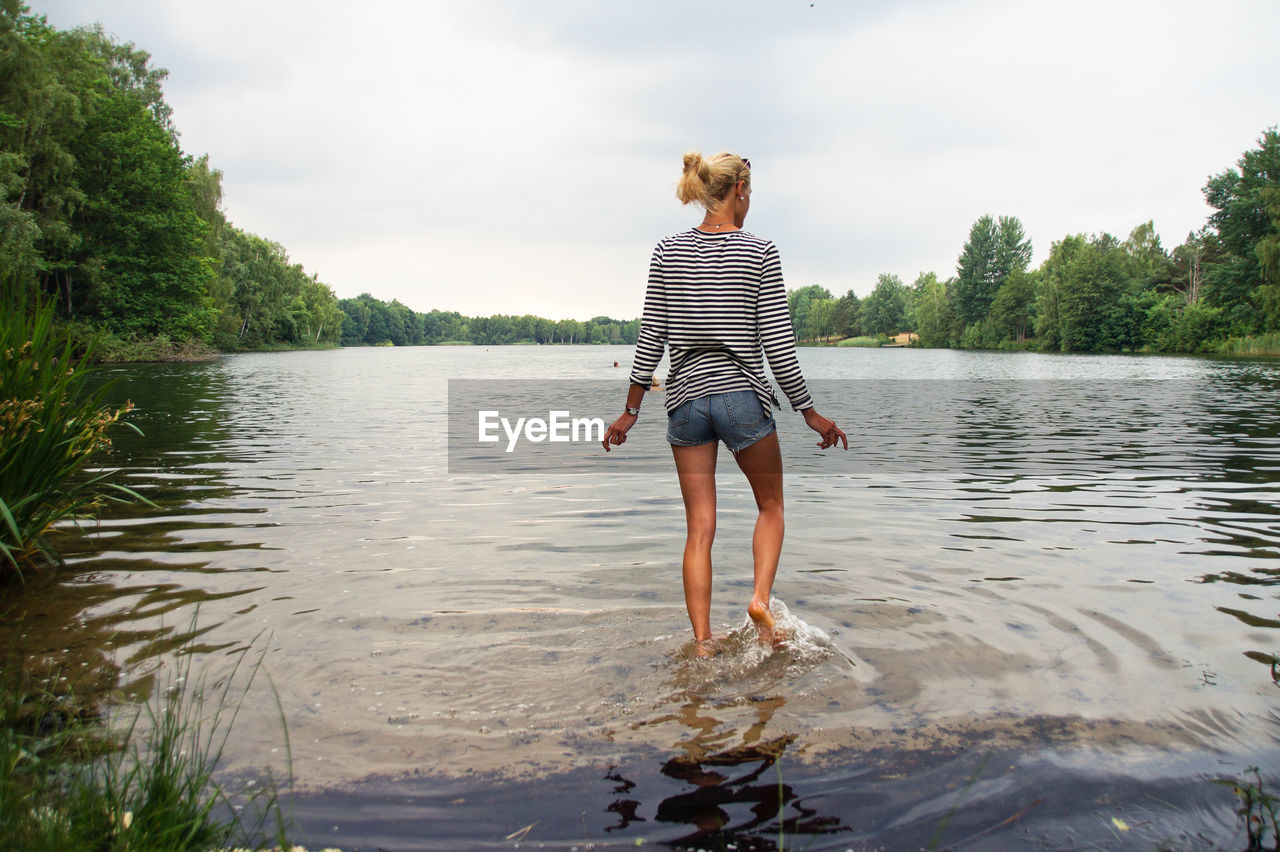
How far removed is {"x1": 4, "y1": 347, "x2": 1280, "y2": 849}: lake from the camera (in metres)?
2.57

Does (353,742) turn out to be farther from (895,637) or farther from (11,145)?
(11,145)

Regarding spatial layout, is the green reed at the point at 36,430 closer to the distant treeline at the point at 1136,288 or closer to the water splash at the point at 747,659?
the water splash at the point at 747,659

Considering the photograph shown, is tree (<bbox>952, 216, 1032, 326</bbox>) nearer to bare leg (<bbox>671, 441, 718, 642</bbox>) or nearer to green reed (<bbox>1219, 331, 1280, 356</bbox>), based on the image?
green reed (<bbox>1219, 331, 1280, 356</bbox>)

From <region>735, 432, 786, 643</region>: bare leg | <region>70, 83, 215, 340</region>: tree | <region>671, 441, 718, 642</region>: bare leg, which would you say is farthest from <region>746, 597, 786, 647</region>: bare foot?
<region>70, 83, 215, 340</region>: tree

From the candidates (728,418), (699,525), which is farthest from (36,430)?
(728,418)

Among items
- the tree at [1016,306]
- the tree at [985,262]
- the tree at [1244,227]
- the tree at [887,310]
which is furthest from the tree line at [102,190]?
the tree at [887,310]

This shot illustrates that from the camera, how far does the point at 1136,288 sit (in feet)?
281

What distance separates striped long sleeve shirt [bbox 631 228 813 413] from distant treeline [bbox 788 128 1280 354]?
60.2 meters

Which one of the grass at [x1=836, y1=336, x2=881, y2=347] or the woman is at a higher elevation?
the grass at [x1=836, y1=336, x2=881, y2=347]

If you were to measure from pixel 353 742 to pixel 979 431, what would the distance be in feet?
48.2

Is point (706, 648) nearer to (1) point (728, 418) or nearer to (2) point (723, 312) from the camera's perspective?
(1) point (728, 418)

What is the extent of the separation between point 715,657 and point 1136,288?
98.2 metres

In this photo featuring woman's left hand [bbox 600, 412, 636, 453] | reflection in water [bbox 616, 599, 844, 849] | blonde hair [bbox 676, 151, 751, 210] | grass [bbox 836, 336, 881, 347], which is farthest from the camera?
grass [bbox 836, 336, 881, 347]

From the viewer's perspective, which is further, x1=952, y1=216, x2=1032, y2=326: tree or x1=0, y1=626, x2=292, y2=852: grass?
x1=952, y1=216, x2=1032, y2=326: tree
